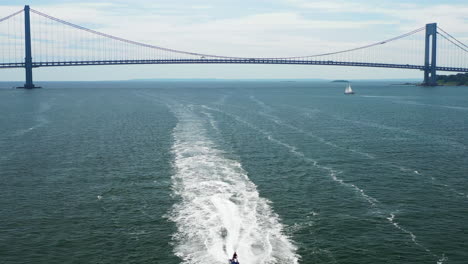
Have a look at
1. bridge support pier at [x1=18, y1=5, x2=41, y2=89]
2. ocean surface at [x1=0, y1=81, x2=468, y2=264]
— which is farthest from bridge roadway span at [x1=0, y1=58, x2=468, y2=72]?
ocean surface at [x1=0, y1=81, x2=468, y2=264]

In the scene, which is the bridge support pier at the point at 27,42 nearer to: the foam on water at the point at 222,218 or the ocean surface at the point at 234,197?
the ocean surface at the point at 234,197

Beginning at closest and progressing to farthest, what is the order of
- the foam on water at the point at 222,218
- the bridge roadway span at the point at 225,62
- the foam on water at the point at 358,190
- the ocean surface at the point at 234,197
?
the foam on water at the point at 222,218
the ocean surface at the point at 234,197
the foam on water at the point at 358,190
the bridge roadway span at the point at 225,62

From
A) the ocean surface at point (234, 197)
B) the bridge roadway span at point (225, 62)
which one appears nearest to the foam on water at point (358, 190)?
the ocean surface at point (234, 197)

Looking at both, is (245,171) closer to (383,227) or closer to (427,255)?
(383,227)

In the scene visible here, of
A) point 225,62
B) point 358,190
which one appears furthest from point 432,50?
point 358,190

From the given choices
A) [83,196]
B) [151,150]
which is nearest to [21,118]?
[151,150]

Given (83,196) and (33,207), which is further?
Answer: (83,196)

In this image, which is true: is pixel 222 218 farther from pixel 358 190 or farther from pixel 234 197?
pixel 358 190
